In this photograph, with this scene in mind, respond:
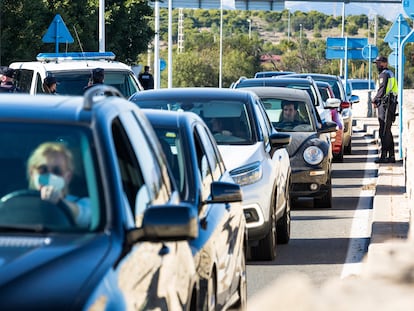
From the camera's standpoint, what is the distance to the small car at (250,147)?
12.3m

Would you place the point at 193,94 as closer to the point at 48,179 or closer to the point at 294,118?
the point at 294,118

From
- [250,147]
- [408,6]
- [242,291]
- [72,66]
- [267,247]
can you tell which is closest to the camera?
[242,291]

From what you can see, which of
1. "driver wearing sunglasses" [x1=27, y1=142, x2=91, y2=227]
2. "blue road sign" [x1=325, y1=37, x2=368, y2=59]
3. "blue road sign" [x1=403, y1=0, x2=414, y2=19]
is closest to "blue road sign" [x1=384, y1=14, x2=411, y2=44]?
"blue road sign" [x1=403, y1=0, x2=414, y2=19]

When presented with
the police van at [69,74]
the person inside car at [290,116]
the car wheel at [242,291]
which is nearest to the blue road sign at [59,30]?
the police van at [69,74]

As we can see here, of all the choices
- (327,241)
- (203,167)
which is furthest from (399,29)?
(203,167)

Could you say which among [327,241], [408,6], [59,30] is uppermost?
[408,6]

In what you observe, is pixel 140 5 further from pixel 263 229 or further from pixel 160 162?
pixel 160 162

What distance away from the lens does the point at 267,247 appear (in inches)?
487

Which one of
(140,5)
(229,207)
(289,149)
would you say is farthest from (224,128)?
(140,5)

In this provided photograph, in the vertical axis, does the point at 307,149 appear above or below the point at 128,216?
below

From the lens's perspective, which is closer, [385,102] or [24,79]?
[24,79]

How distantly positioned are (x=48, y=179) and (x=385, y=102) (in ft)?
63.5

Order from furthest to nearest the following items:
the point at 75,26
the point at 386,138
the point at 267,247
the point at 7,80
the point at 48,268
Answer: the point at 75,26 → the point at 386,138 → the point at 7,80 → the point at 267,247 → the point at 48,268

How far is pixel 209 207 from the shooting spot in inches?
307
